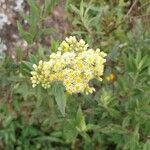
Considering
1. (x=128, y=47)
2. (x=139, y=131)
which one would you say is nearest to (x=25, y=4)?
(x=128, y=47)

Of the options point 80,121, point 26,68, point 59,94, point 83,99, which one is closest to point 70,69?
point 59,94

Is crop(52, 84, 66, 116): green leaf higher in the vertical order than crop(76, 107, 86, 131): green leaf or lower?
higher

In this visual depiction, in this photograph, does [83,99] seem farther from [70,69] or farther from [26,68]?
[70,69]

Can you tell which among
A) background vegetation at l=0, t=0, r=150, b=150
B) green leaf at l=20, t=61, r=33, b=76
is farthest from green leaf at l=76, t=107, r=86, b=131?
green leaf at l=20, t=61, r=33, b=76

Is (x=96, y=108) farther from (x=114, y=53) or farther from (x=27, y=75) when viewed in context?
(x=27, y=75)

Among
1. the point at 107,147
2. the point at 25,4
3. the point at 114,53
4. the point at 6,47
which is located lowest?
the point at 107,147

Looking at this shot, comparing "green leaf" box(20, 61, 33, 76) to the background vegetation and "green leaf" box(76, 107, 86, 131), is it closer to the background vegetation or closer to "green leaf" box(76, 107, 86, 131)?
the background vegetation
